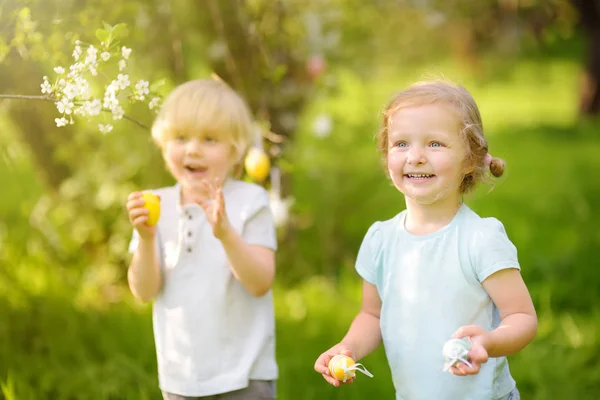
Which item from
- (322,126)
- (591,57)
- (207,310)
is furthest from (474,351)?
(591,57)

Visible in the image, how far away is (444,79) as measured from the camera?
1937 millimetres

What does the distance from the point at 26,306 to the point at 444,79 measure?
239 centimetres

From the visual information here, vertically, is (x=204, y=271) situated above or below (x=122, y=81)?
below

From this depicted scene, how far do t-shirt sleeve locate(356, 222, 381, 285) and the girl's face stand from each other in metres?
0.18

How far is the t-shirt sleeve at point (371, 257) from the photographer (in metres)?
1.94

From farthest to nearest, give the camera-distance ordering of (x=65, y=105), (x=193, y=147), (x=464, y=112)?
(x=193, y=147), (x=65, y=105), (x=464, y=112)

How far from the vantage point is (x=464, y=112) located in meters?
1.81

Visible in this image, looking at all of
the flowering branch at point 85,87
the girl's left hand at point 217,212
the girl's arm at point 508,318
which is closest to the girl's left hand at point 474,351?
the girl's arm at point 508,318

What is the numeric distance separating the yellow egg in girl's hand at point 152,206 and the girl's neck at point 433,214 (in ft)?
2.08

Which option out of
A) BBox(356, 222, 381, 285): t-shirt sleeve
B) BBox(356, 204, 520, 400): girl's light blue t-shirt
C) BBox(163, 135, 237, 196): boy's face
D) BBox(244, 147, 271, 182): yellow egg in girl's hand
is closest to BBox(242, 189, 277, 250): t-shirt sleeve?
BBox(163, 135, 237, 196): boy's face

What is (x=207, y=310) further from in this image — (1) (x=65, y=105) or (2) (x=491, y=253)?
(2) (x=491, y=253)

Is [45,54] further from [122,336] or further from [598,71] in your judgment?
[598,71]

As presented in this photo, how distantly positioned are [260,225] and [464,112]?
671mm

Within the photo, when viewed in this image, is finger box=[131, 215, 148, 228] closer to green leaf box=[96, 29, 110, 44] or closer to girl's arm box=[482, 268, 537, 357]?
green leaf box=[96, 29, 110, 44]
